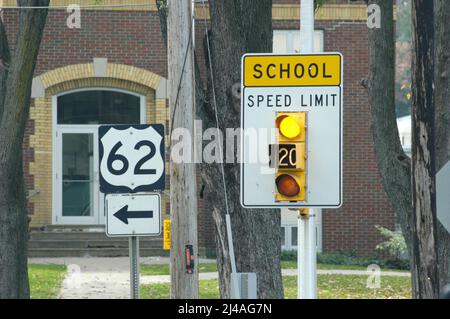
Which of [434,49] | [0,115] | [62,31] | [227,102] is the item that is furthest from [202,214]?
[434,49]

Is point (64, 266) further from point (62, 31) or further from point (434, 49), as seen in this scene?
point (434, 49)

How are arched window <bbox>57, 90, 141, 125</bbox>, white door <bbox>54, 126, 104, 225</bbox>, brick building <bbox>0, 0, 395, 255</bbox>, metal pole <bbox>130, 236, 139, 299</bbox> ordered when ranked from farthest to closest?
white door <bbox>54, 126, 104, 225</bbox> → arched window <bbox>57, 90, 141, 125</bbox> → brick building <bbox>0, 0, 395, 255</bbox> → metal pole <bbox>130, 236, 139, 299</bbox>

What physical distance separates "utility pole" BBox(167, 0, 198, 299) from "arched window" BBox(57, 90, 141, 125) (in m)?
15.5

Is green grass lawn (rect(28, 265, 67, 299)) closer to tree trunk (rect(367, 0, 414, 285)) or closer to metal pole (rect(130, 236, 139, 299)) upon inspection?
tree trunk (rect(367, 0, 414, 285))

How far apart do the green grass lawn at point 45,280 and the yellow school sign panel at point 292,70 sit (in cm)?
961

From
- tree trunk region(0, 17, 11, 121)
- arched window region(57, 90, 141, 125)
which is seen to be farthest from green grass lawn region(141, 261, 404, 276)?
tree trunk region(0, 17, 11, 121)

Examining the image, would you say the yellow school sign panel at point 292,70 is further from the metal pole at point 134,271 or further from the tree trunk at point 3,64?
the tree trunk at point 3,64

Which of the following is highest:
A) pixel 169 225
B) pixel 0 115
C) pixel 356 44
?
pixel 356 44

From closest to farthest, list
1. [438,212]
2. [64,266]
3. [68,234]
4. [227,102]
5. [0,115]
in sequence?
[438,212] → [227,102] → [0,115] → [64,266] → [68,234]

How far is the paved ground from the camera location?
18984 mm

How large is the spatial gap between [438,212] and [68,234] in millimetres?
16537

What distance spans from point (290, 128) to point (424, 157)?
2.69m

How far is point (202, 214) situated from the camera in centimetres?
2703
